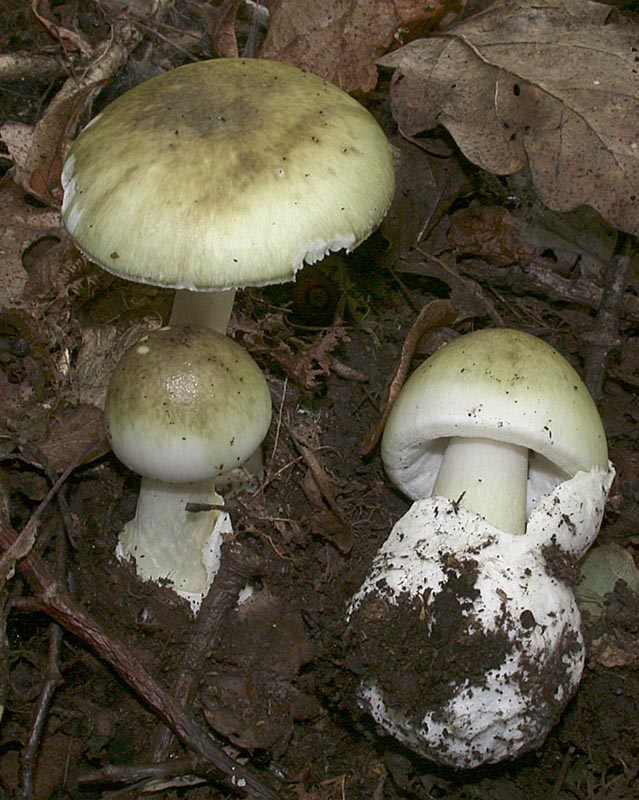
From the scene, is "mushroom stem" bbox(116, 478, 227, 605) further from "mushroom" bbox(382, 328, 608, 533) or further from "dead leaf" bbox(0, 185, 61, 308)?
"dead leaf" bbox(0, 185, 61, 308)

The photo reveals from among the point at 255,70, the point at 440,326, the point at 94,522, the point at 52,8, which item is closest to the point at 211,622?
the point at 94,522

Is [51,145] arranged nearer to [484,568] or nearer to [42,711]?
[42,711]

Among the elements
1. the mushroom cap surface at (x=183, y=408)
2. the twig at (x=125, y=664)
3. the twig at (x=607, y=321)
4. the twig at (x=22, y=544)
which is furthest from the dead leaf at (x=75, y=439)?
the twig at (x=607, y=321)

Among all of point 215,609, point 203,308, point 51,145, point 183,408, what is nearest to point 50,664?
point 215,609

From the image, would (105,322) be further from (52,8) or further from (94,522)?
(52,8)

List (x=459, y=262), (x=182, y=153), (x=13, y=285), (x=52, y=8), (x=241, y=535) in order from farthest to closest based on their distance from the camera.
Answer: (x=52, y=8) → (x=459, y=262) → (x=13, y=285) → (x=241, y=535) → (x=182, y=153)

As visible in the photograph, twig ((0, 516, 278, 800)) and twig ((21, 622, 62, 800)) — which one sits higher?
twig ((0, 516, 278, 800))

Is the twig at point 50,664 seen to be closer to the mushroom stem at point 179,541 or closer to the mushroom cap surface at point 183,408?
the mushroom stem at point 179,541

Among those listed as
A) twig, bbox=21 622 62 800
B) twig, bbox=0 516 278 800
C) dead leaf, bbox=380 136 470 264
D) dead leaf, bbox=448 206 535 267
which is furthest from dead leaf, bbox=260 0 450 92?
twig, bbox=21 622 62 800
